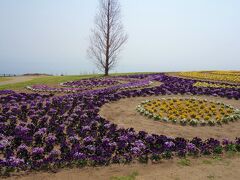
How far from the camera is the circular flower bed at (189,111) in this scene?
45.8 feet

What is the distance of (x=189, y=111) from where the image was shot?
15672 mm

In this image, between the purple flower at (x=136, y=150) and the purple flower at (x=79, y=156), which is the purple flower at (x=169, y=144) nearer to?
the purple flower at (x=136, y=150)

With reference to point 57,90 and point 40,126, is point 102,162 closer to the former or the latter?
point 40,126

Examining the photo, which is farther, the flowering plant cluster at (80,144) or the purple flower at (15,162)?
the flowering plant cluster at (80,144)

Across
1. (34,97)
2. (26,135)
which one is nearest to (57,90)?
(34,97)

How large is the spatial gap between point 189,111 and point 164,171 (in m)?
7.64

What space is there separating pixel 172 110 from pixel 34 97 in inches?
376

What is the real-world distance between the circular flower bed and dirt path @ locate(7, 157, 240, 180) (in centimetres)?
A: 466

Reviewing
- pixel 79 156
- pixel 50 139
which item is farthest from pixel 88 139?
pixel 79 156

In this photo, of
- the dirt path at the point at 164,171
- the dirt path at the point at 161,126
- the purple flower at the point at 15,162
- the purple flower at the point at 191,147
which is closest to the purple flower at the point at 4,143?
the purple flower at the point at 15,162

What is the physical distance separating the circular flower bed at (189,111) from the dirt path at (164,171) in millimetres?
4665

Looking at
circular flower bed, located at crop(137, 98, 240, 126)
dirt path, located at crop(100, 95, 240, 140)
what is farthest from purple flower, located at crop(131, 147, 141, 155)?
circular flower bed, located at crop(137, 98, 240, 126)

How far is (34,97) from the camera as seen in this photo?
798 inches

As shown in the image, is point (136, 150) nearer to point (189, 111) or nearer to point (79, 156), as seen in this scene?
point (79, 156)
